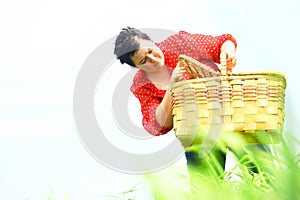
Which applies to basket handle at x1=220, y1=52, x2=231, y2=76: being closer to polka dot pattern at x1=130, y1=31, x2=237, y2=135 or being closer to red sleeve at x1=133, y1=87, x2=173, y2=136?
polka dot pattern at x1=130, y1=31, x2=237, y2=135

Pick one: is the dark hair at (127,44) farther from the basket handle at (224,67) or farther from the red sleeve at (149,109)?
the basket handle at (224,67)

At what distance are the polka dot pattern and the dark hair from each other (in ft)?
0.39

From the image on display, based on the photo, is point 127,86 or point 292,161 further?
point 127,86

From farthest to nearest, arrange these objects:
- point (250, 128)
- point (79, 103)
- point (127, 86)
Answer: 1. point (127, 86)
2. point (79, 103)
3. point (250, 128)

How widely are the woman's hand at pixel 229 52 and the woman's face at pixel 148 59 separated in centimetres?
33

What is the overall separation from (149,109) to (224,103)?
62 cm

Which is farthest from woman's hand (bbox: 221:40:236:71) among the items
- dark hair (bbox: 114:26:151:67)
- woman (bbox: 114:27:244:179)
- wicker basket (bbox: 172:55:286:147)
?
dark hair (bbox: 114:26:151:67)

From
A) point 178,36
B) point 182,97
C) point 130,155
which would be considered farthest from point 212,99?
point 130,155

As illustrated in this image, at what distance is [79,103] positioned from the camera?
7.67ft

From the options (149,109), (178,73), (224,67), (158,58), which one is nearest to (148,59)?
(158,58)

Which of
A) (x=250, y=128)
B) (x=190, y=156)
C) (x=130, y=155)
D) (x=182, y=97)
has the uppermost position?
(x=130, y=155)

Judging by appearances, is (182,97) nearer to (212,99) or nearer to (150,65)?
(212,99)

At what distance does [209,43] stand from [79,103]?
0.70 m

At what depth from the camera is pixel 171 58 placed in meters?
2.64
